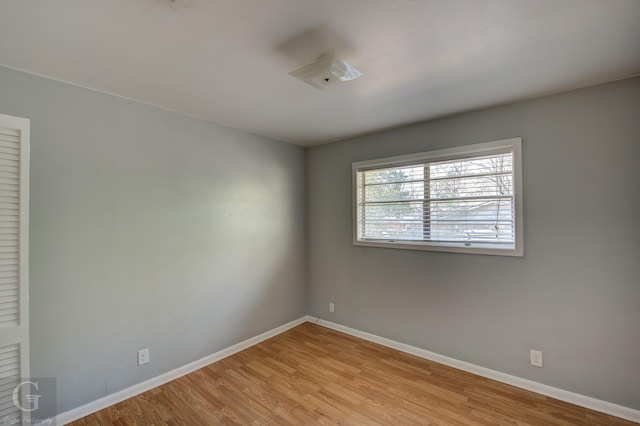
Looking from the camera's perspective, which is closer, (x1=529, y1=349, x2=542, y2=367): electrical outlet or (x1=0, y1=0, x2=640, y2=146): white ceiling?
(x1=0, y1=0, x2=640, y2=146): white ceiling

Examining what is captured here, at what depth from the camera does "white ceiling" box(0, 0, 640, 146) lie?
1.33 metres

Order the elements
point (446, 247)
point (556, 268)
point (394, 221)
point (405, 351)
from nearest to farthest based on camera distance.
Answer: point (556, 268) < point (446, 247) < point (405, 351) < point (394, 221)

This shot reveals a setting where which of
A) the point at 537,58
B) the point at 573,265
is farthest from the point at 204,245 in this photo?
the point at 573,265

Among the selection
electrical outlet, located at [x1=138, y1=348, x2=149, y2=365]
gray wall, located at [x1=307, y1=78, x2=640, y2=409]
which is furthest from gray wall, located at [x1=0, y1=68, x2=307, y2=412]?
gray wall, located at [x1=307, y1=78, x2=640, y2=409]

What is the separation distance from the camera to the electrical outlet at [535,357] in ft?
7.57

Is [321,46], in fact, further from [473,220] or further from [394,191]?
[473,220]

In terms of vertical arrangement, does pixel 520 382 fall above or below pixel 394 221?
below

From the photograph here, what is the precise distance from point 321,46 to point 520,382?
9.88 ft

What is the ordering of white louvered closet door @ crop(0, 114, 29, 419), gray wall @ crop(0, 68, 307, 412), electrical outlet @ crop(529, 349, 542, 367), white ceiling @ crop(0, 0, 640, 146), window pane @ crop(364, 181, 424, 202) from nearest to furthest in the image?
white ceiling @ crop(0, 0, 640, 146) < white louvered closet door @ crop(0, 114, 29, 419) < gray wall @ crop(0, 68, 307, 412) < electrical outlet @ crop(529, 349, 542, 367) < window pane @ crop(364, 181, 424, 202)

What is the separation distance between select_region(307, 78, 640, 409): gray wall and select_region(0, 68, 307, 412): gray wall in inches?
71.1

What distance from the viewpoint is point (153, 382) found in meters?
2.42

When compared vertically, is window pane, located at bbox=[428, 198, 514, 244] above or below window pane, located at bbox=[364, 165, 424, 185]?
below

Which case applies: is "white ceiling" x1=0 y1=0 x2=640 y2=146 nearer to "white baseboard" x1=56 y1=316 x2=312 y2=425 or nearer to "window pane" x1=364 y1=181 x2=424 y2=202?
"window pane" x1=364 y1=181 x2=424 y2=202

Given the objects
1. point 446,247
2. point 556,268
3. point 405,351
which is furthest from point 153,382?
point 556,268
